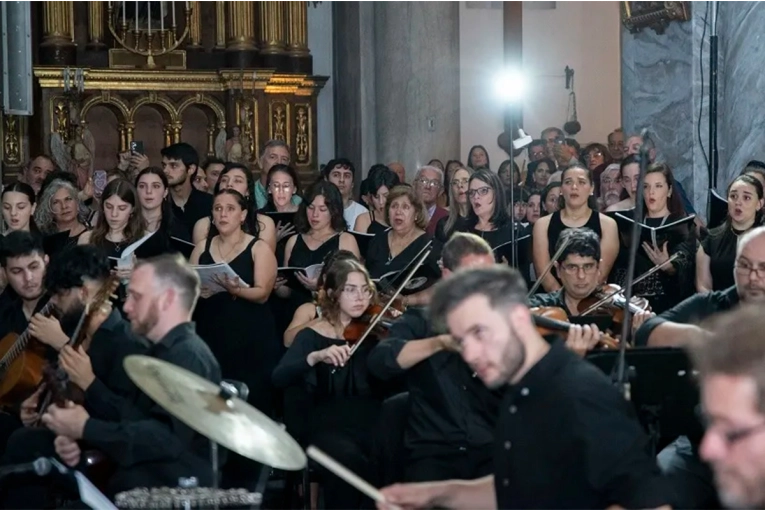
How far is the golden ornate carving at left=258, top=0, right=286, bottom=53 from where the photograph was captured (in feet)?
57.1

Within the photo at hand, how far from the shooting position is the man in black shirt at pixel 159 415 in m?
5.01

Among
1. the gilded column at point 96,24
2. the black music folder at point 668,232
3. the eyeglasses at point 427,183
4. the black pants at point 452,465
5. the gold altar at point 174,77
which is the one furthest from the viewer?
the gilded column at point 96,24

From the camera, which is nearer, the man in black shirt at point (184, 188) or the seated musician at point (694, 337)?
the seated musician at point (694, 337)

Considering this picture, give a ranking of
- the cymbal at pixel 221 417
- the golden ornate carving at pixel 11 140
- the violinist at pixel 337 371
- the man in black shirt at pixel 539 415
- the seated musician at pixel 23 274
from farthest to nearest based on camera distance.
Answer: the golden ornate carving at pixel 11 140 < the seated musician at pixel 23 274 < the violinist at pixel 337 371 < the cymbal at pixel 221 417 < the man in black shirt at pixel 539 415

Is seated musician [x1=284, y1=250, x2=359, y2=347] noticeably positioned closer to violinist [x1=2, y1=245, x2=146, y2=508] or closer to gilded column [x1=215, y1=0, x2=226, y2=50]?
violinist [x1=2, y1=245, x2=146, y2=508]

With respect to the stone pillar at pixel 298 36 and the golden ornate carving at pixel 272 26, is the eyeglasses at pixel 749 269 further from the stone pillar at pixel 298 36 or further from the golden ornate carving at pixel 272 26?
the golden ornate carving at pixel 272 26

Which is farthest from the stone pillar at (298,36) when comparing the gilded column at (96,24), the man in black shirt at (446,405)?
the man in black shirt at (446,405)

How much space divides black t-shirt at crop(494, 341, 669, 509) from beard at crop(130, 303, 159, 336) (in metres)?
1.55

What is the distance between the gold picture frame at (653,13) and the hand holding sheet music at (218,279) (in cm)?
409

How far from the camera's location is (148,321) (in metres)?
5.09

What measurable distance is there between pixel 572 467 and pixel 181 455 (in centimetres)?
172

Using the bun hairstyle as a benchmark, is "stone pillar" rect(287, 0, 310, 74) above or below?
above

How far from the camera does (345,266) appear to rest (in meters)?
6.72

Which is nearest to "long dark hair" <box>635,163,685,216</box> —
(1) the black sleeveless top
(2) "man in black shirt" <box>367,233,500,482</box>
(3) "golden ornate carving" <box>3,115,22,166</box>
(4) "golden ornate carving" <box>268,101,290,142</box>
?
(1) the black sleeveless top
